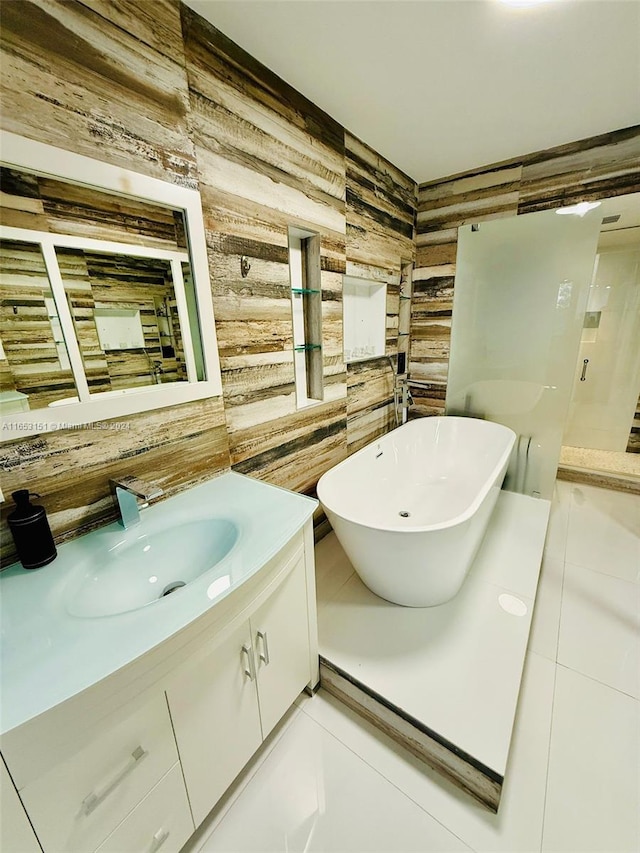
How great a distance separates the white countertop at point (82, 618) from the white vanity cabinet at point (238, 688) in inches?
6.6

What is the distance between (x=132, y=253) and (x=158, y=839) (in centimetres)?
170

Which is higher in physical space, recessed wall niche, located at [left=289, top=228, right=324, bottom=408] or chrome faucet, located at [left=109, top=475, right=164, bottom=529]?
recessed wall niche, located at [left=289, top=228, right=324, bottom=408]

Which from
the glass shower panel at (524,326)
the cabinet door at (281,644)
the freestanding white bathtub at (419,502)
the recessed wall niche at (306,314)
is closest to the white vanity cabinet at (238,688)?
the cabinet door at (281,644)

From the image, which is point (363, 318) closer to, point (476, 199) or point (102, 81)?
point (476, 199)

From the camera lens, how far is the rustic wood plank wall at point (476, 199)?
2141 mm

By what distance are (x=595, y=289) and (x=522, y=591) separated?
3463 millimetres

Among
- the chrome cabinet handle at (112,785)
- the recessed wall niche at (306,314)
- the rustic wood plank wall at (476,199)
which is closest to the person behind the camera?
the chrome cabinet handle at (112,785)

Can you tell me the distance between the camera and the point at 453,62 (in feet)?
4.99

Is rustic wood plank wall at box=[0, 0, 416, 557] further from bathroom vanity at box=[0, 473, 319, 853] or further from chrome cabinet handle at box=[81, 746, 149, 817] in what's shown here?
chrome cabinet handle at box=[81, 746, 149, 817]

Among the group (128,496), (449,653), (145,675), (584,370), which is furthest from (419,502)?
(584,370)

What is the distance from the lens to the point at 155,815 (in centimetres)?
85

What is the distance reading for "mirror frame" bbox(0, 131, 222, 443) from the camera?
0.88 m

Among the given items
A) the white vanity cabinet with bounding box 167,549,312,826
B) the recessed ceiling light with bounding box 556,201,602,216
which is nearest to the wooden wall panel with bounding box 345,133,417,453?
the recessed ceiling light with bounding box 556,201,602,216

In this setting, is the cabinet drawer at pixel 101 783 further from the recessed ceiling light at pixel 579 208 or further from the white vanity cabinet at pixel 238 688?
the recessed ceiling light at pixel 579 208
